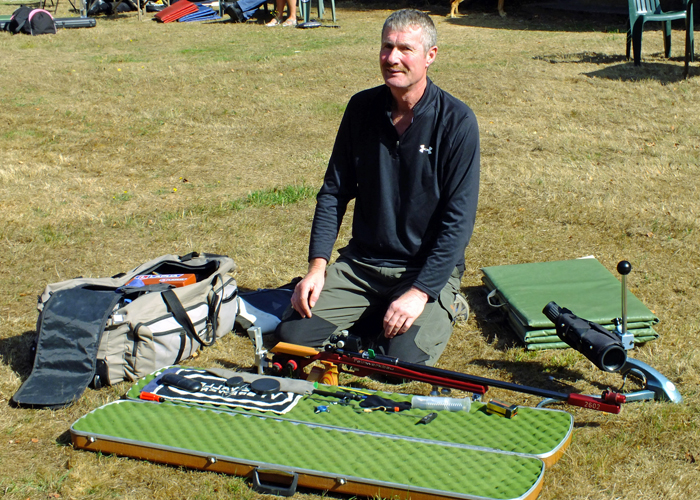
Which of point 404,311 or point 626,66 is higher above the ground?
point 626,66

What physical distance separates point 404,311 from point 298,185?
352cm

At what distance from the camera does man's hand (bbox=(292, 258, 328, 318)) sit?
356cm

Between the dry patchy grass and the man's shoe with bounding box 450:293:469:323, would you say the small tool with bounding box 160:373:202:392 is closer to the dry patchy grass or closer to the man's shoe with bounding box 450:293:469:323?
the dry patchy grass

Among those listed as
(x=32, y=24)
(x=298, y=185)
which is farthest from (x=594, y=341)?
(x=32, y=24)

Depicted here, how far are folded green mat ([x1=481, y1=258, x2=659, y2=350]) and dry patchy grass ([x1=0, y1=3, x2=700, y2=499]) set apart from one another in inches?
4.2

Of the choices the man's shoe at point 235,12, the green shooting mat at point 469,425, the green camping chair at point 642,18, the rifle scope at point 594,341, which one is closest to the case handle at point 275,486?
the green shooting mat at point 469,425

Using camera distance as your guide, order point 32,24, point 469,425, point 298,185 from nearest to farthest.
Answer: point 469,425
point 298,185
point 32,24

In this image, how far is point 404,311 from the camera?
11.0 feet

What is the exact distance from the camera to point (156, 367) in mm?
3547

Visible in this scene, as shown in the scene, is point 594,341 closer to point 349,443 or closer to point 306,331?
point 349,443

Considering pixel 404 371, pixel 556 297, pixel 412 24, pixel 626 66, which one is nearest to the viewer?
pixel 404 371

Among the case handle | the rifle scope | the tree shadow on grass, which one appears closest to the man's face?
the rifle scope

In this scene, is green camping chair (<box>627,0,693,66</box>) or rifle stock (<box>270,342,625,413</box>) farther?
green camping chair (<box>627,0,693,66</box>)

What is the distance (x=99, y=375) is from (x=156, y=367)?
28 cm
